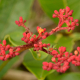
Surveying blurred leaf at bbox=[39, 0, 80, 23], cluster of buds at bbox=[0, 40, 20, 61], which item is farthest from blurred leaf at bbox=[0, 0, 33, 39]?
cluster of buds at bbox=[0, 40, 20, 61]

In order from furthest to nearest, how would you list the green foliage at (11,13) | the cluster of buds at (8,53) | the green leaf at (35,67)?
1. the green foliage at (11,13)
2. the green leaf at (35,67)
3. the cluster of buds at (8,53)

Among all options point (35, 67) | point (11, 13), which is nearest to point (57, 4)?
point (11, 13)

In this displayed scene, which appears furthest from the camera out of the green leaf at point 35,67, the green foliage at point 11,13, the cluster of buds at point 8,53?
the green foliage at point 11,13

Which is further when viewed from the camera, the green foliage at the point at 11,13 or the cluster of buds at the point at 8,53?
the green foliage at the point at 11,13

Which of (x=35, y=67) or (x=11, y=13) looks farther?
(x=11, y=13)

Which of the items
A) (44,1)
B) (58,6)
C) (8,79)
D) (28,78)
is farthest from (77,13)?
(8,79)

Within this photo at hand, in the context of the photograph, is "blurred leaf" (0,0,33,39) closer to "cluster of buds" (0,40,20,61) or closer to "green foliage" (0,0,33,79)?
"green foliage" (0,0,33,79)

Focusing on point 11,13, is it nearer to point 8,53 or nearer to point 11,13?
point 11,13

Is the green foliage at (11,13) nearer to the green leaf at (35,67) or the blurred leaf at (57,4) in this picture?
the blurred leaf at (57,4)

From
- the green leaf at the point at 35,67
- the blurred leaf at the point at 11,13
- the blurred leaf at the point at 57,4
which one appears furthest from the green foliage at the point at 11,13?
the green leaf at the point at 35,67
